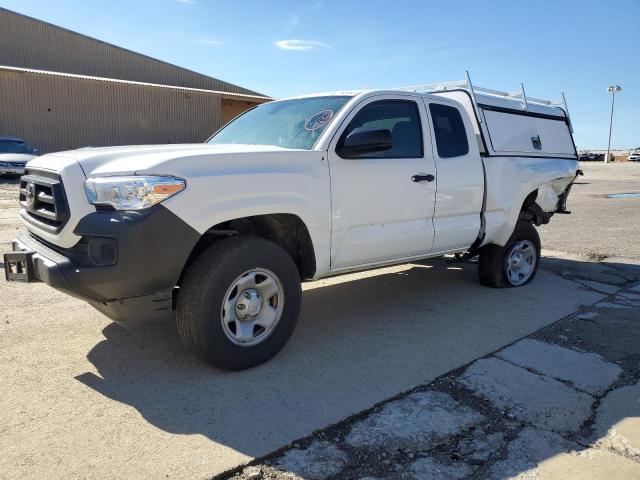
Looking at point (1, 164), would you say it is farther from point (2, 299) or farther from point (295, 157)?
point (295, 157)

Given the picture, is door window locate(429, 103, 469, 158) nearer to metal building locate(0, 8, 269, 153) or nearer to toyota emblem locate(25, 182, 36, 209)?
toyota emblem locate(25, 182, 36, 209)

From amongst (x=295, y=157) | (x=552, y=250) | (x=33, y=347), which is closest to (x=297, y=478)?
(x=295, y=157)

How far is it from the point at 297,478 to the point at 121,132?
26301mm

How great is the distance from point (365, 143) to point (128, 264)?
1931 mm

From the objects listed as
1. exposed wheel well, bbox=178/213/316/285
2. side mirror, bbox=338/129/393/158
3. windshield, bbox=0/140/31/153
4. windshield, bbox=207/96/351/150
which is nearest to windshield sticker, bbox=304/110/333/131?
windshield, bbox=207/96/351/150

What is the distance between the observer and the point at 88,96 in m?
24.8

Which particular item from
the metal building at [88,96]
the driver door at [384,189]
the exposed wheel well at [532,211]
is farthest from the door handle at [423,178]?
the metal building at [88,96]

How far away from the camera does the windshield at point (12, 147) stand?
59.5 ft

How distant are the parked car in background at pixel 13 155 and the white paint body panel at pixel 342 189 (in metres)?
15.9

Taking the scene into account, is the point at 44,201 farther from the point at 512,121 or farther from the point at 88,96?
the point at 88,96

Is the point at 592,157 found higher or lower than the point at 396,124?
lower

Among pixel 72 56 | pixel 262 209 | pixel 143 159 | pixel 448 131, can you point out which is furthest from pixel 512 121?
pixel 72 56

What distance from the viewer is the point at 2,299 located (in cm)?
513

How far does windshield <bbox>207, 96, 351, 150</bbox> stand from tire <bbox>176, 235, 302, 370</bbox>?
1.00 m
